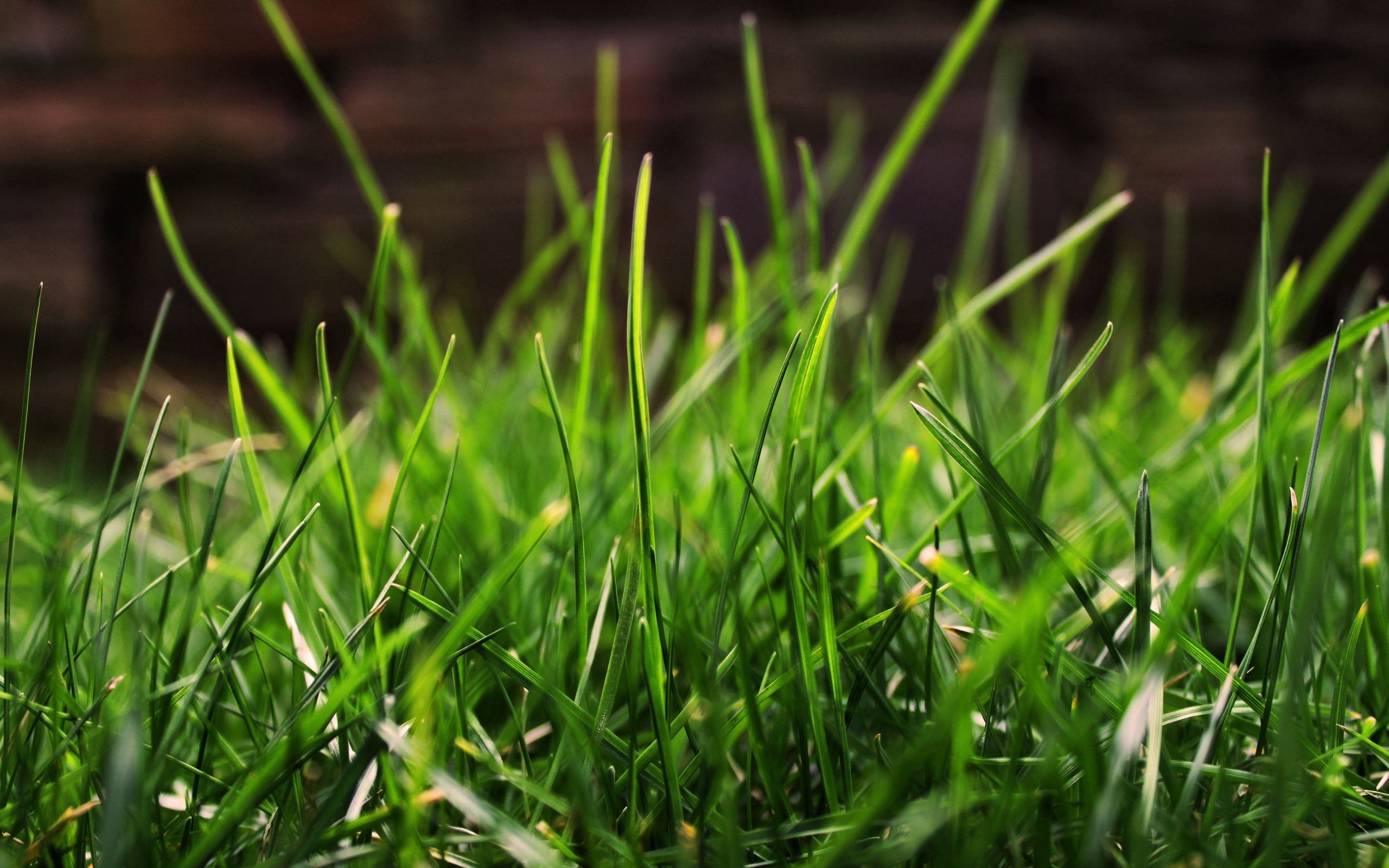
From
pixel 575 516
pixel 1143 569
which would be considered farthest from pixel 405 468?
pixel 1143 569

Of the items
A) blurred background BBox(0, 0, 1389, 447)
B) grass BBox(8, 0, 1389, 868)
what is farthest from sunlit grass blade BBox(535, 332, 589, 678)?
blurred background BBox(0, 0, 1389, 447)

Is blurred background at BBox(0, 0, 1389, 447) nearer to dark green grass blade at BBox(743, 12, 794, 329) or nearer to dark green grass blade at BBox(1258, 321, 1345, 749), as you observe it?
dark green grass blade at BBox(743, 12, 794, 329)

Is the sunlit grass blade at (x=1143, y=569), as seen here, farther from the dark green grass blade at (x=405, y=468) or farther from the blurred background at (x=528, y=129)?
the blurred background at (x=528, y=129)

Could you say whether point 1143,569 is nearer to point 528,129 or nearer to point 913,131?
point 913,131

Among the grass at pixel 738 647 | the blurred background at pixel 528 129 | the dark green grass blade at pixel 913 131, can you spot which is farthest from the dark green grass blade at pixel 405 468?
the blurred background at pixel 528 129

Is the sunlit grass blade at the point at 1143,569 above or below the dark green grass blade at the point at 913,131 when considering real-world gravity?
below

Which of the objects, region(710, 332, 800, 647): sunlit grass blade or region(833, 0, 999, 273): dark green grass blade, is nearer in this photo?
region(710, 332, 800, 647): sunlit grass blade
